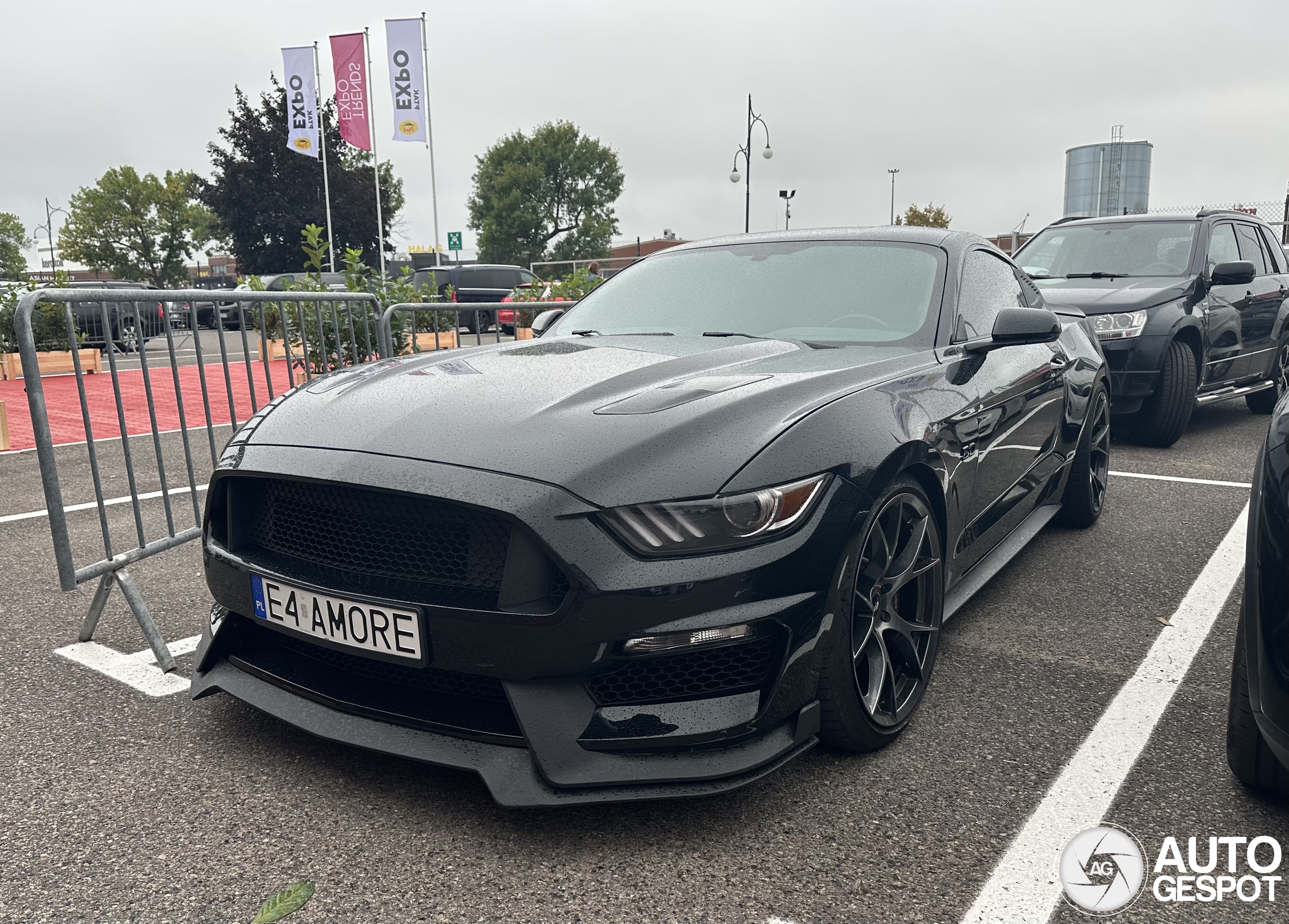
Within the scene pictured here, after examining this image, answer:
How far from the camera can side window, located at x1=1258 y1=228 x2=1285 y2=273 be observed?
8406 millimetres

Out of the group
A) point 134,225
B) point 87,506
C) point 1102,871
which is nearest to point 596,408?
point 1102,871

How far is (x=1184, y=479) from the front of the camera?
233 inches

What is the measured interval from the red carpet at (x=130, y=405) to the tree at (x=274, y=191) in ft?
108

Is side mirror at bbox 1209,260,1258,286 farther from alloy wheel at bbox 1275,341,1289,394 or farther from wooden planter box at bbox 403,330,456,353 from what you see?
wooden planter box at bbox 403,330,456,353

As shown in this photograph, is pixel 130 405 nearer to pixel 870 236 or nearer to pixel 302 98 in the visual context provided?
pixel 870 236

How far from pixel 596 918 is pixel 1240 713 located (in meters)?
1.54

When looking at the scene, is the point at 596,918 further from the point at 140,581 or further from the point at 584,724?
the point at 140,581

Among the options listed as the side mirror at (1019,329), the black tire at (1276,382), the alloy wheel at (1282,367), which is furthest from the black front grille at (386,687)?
the alloy wheel at (1282,367)

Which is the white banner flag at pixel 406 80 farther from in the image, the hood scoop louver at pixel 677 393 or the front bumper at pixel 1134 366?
the hood scoop louver at pixel 677 393

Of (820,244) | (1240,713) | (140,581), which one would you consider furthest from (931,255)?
(140,581)

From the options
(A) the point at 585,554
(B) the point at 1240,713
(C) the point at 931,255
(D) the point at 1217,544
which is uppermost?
(C) the point at 931,255

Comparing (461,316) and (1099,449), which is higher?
(461,316)

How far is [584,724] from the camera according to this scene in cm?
211

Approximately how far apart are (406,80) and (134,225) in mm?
37353
